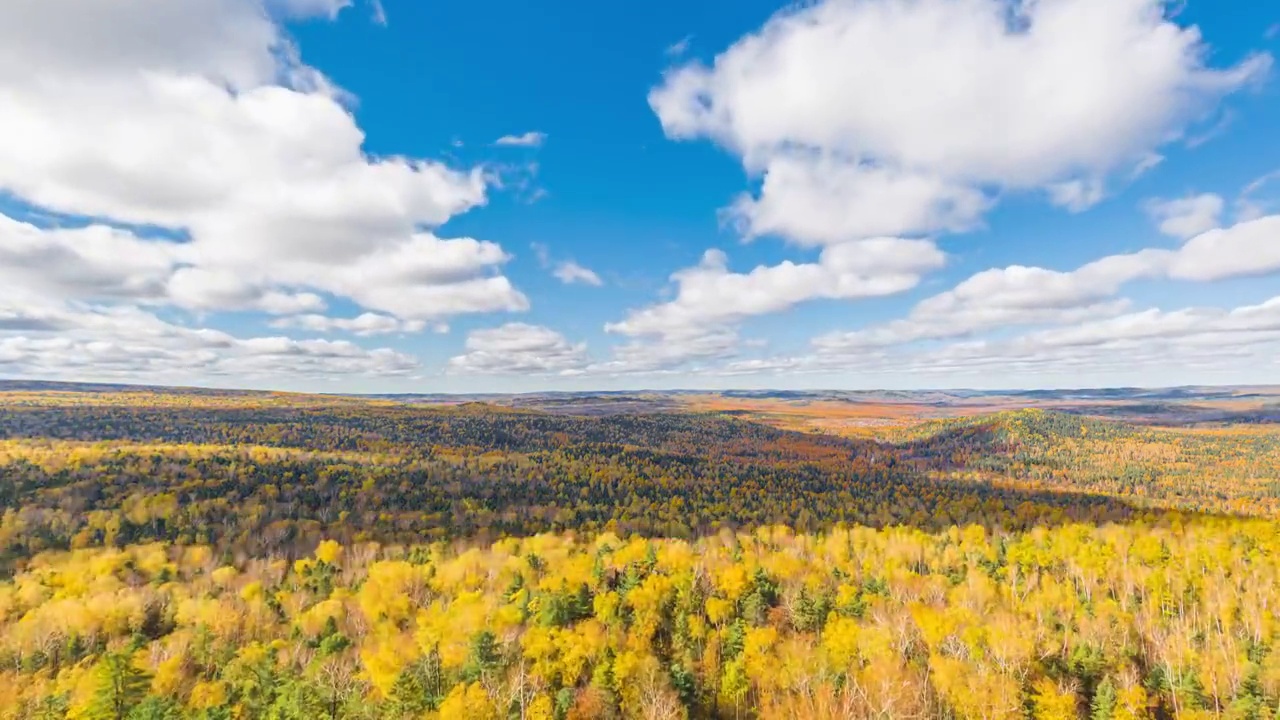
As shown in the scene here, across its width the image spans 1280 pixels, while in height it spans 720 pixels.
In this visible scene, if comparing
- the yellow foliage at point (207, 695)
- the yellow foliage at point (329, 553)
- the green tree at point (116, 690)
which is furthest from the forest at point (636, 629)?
the yellow foliage at point (329, 553)

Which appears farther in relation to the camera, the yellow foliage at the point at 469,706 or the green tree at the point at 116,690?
the yellow foliage at the point at 469,706

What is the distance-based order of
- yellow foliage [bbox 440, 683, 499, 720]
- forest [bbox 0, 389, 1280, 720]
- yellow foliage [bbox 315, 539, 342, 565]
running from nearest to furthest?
yellow foliage [bbox 440, 683, 499, 720] < forest [bbox 0, 389, 1280, 720] < yellow foliage [bbox 315, 539, 342, 565]

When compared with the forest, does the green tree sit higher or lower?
higher

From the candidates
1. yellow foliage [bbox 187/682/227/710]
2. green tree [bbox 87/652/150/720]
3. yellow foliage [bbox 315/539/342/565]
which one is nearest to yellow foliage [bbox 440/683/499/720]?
yellow foliage [bbox 187/682/227/710]

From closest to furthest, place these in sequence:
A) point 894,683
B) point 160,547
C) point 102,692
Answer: point 102,692, point 894,683, point 160,547

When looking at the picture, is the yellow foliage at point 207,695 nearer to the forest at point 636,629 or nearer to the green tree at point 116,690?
the forest at point 636,629

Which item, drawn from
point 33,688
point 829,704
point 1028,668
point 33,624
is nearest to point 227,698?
point 33,688

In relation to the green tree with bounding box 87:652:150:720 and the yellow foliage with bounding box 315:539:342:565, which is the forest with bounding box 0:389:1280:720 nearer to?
the green tree with bounding box 87:652:150:720

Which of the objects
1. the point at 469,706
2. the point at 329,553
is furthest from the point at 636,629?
the point at 329,553

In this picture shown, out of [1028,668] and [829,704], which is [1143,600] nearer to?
[1028,668]

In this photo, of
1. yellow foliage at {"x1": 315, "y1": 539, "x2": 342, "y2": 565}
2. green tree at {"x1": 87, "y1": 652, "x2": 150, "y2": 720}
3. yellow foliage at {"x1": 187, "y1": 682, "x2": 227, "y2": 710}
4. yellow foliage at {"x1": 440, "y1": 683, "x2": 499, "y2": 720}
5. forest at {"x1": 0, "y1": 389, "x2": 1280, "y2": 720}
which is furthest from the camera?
yellow foliage at {"x1": 315, "y1": 539, "x2": 342, "y2": 565}

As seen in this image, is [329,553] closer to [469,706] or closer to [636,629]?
[636,629]
